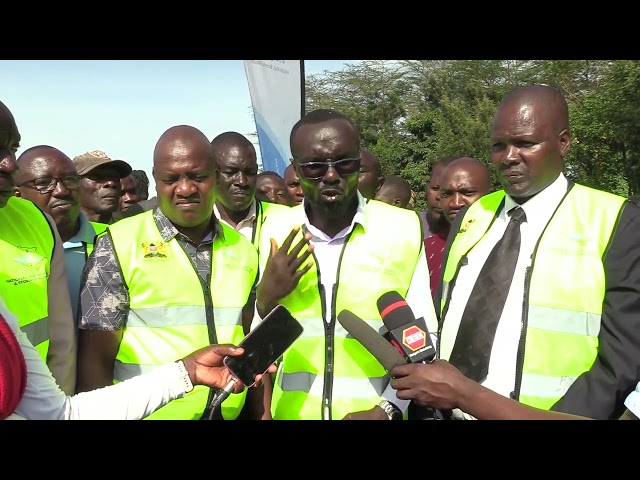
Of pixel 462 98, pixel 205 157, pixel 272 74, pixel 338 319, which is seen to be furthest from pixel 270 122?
pixel 462 98

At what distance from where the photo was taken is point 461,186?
16.4 ft

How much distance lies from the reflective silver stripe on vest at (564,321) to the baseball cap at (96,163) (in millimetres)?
3698

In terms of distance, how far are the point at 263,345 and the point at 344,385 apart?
61cm

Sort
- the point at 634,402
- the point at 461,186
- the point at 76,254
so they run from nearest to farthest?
the point at 634,402
the point at 76,254
the point at 461,186

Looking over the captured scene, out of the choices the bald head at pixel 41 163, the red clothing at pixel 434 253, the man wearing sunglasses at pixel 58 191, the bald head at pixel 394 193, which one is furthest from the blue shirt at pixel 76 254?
the bald head at pixel 394 193

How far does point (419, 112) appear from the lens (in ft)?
109

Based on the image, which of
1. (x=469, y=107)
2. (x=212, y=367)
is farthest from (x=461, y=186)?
(x=469, y=107)

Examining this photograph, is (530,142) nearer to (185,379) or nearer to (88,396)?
(185,379)

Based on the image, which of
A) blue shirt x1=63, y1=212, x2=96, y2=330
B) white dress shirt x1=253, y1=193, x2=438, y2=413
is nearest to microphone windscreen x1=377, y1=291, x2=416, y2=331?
white dress shirt x1=253, y1=193, x2=438, y2=413

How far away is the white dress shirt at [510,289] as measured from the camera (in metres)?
2.80

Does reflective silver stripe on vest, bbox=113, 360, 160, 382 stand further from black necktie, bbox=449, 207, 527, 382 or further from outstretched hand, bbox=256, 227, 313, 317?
black necktie, bbox=449, 207, 527, 382

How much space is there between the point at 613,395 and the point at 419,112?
3168cm

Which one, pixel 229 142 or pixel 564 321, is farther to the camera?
pixel 229 142

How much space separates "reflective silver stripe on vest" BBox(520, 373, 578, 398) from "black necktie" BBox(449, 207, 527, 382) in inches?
6.6
